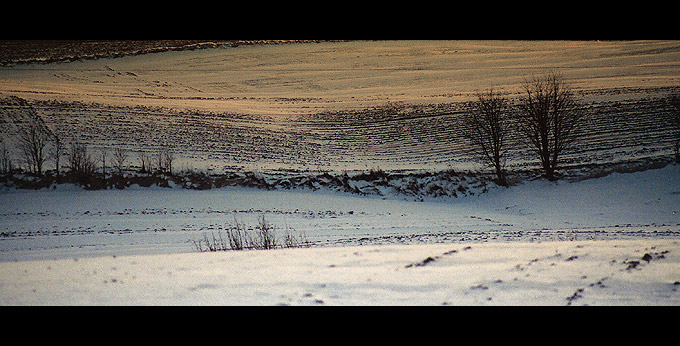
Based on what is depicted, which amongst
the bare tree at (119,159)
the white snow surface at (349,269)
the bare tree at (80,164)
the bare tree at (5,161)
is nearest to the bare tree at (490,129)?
the white snow surface at (349,269)

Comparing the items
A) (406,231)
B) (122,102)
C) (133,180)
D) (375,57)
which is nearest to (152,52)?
(122,102)

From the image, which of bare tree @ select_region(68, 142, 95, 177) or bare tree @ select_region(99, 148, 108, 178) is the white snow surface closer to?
bare tree @ select_region(68, 142, 95, 177)

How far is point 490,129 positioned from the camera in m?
21.2

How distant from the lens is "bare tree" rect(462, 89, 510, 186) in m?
16.8

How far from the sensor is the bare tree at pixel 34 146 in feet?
52.1

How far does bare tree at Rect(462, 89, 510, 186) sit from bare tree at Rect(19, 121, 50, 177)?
14.0m

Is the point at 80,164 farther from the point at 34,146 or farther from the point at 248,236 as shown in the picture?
the point at 248,236

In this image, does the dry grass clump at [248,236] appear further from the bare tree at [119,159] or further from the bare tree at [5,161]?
the bare tree at [5,161]

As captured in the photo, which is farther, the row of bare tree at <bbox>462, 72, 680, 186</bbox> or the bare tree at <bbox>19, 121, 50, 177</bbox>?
the row of bare tree at <bbox>462, 72, 680, 186</bbox>

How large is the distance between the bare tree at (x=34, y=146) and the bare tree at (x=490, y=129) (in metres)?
14.0

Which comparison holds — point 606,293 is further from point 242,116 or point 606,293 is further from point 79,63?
point 79,63

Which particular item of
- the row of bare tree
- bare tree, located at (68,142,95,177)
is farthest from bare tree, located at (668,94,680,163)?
bare tree, located at (68,142,95,177)

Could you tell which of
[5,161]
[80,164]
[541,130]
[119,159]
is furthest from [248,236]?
[541,130]

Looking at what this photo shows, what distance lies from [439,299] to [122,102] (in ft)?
87.1
